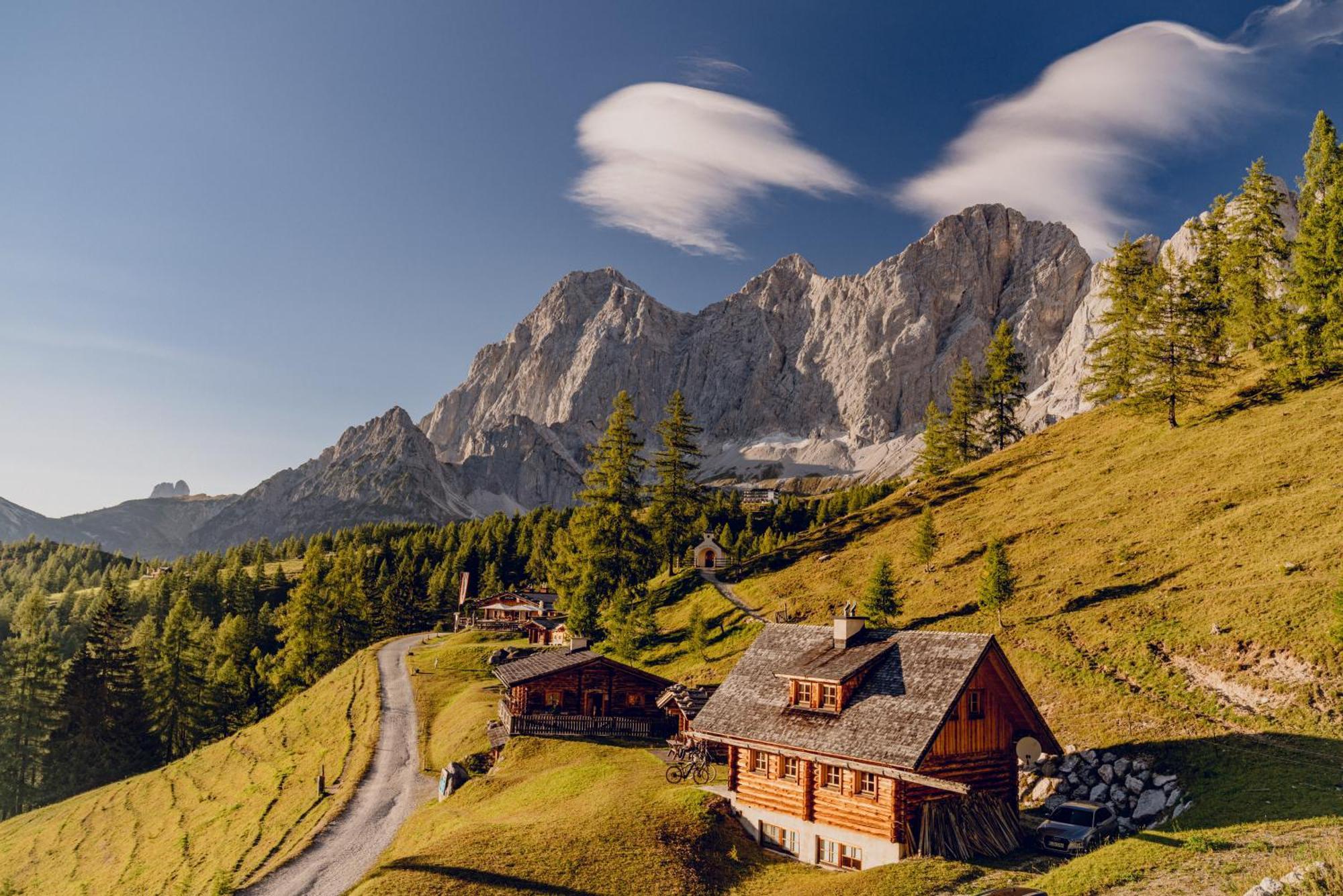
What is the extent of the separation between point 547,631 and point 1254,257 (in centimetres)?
7529

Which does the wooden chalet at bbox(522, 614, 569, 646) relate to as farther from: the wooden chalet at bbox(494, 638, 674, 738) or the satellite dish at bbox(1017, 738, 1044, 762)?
the satellite dish at bbox(1017, 738, 1044, 762)

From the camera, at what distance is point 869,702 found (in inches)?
1105

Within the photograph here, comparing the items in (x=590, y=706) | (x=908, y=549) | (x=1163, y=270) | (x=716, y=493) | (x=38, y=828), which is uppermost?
(x=1163, y=270)

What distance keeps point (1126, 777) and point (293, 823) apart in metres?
36.4

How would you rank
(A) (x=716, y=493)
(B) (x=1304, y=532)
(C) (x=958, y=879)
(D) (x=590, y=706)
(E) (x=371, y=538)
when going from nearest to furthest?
(C) (x=958, y=879) → (B) (x=1304, y=532) → (D) (x=590, y=706) → (A) (x=716, y=493) → (E) (x=371, y=538)

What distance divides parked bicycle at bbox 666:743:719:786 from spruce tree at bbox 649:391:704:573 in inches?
1607

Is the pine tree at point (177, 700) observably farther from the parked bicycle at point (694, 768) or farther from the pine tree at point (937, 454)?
the pine tree at point (937, 454)

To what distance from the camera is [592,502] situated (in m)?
73.7

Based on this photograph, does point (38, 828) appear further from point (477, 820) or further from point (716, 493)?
point (716, 493)

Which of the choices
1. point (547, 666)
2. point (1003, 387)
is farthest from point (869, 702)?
point (1003, 387)

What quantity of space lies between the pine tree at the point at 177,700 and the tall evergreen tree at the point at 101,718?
2104mm

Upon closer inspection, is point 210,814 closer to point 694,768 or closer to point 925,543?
point 694,768

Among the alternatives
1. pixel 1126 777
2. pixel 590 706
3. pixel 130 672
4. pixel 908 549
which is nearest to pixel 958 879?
pixel 1126 777

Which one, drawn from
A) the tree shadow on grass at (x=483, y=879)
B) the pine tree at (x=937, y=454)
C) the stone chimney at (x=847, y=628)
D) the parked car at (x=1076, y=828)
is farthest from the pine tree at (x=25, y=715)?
the pine tree at (x=937, y=454)
